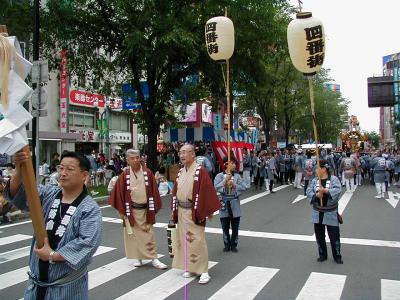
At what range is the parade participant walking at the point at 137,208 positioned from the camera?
6.69 m

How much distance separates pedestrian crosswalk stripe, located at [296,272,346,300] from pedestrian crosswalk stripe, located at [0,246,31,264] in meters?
4.88

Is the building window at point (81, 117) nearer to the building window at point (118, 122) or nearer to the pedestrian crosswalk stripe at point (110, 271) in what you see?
the building window at point (118, 122)

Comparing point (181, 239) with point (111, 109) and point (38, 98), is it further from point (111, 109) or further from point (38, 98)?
point (111, 109)

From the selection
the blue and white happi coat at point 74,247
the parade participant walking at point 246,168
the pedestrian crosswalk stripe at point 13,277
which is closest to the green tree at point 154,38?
the parade participant walking at point 246,168

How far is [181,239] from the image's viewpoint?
6230mm

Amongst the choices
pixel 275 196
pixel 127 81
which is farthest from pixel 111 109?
pixel 275 196

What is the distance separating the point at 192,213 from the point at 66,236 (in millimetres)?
3282

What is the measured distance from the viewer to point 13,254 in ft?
25.1

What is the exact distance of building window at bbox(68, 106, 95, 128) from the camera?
30402 millimetres

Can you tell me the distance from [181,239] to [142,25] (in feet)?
36.5

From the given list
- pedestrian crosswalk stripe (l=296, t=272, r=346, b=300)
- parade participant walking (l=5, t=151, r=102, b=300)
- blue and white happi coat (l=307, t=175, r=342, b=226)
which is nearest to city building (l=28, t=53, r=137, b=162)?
blue and white happi coat (l=307, t=175, r=342, b=226)

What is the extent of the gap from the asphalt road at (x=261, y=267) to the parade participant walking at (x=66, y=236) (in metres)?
2.61

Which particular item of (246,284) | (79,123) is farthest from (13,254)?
(79,123)

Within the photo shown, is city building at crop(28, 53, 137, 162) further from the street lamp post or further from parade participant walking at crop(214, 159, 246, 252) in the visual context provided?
parade participant walking at crop(214, 159, 246, 252)
